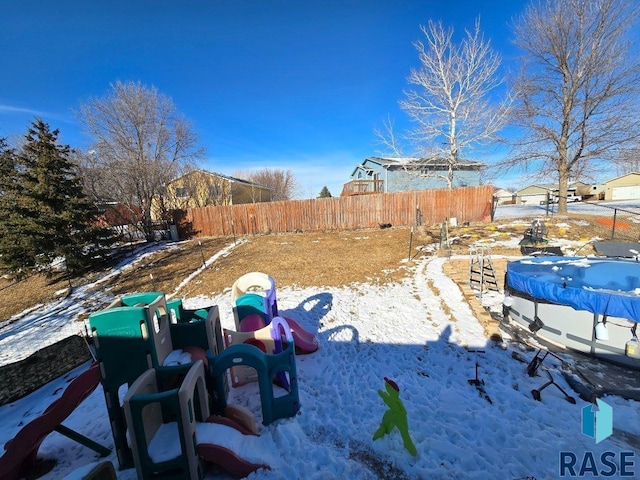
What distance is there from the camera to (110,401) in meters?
2.89

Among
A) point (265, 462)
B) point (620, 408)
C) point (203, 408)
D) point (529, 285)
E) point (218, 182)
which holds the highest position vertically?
point (218, 182)

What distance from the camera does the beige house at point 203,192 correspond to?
23.9m

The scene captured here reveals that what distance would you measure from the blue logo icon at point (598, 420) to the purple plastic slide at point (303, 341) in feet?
12.7

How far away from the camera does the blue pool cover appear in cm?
436

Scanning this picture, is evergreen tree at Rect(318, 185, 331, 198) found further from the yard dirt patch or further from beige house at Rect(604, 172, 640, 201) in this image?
beige house at Rect(604, 172, 640, 201)

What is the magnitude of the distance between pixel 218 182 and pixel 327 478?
29.4 metres

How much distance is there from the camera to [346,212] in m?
18.6

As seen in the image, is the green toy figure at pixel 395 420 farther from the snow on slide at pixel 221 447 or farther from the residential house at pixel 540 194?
the residential house at pixel 540 194

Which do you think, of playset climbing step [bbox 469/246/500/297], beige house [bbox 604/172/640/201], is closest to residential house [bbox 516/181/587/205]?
beige house [bbox 604/172/640/201]

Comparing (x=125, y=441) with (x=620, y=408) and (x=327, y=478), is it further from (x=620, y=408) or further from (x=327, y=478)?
(x=620, y=408)

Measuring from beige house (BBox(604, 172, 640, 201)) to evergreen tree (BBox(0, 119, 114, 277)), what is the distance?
5182cm

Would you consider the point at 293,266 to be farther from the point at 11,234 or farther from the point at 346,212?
the point at 11,234

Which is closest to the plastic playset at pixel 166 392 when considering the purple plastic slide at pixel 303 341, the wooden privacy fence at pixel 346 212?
the purple plastic slide at pixel 303 341

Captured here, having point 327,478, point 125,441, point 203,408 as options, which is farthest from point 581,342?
point 125,441
